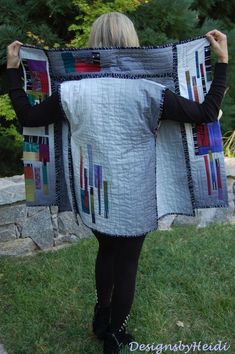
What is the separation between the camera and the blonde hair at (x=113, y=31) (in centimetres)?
220

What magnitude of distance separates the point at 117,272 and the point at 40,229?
1.99 m

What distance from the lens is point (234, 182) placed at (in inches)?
199

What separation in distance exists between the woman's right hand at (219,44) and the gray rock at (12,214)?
93.2 inches

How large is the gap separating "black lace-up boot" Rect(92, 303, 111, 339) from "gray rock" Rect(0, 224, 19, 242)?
1583 mm

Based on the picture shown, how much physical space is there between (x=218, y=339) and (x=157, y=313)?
410 millimetres

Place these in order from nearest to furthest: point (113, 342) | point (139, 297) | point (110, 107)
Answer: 1. point (110, 107)
2. point (113, 342)
3. point (139, 297)

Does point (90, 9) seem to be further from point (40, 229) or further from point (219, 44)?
point (219, 44)

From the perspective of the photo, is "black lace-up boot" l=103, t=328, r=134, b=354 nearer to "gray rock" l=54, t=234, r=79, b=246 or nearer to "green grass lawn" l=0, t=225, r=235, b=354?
"green grass lawn" l=0, t=225, r=235, b=354

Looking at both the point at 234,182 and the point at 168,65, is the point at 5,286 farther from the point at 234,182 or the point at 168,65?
the point at 234,182

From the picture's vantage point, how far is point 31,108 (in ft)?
7.72

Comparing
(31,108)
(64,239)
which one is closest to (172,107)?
(31,108)

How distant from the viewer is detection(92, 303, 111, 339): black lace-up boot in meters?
2.78

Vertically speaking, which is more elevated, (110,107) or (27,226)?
(110,107)

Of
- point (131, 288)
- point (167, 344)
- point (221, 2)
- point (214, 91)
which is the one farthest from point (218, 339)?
point (221, 2)
